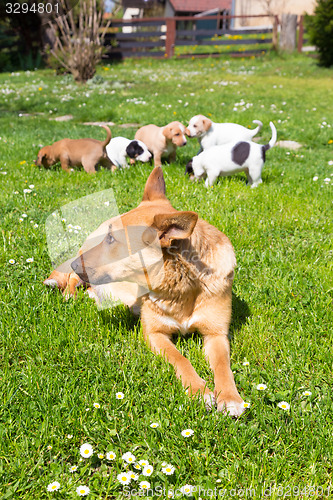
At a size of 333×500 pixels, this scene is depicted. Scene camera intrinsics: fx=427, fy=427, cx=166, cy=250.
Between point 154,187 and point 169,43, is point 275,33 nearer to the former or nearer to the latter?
point 169,43

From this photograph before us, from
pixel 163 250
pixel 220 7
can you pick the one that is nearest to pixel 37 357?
pixel 163 250

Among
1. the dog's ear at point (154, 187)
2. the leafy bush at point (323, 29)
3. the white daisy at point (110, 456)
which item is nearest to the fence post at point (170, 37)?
the leafy bush at point (323, 29)

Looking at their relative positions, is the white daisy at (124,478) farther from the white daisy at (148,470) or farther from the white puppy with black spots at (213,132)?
the white puppy with black spots at (213,132)

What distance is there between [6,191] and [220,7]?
47.5 m

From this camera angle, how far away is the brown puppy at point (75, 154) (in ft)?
20.8

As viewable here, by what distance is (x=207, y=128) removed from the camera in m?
6.70

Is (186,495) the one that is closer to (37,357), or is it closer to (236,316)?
(37,357)

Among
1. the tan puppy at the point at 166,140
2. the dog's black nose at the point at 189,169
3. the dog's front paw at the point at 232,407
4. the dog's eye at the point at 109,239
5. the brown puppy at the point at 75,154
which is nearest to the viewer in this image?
the dog's front paw at the point at 232,407

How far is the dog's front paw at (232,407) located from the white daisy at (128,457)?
0.53 metres

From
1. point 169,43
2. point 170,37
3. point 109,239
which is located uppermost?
point 170,37

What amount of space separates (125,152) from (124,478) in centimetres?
551

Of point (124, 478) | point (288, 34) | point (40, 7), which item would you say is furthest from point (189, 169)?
point (288, 34)

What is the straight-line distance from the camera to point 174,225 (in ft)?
7.77

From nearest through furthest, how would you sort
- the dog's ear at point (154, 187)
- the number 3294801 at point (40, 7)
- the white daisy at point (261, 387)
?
1. the white daisy at point (261, 387)
2. the dog's ear at point (154, 187)
3. the number 3294801 at point (40, 7)
